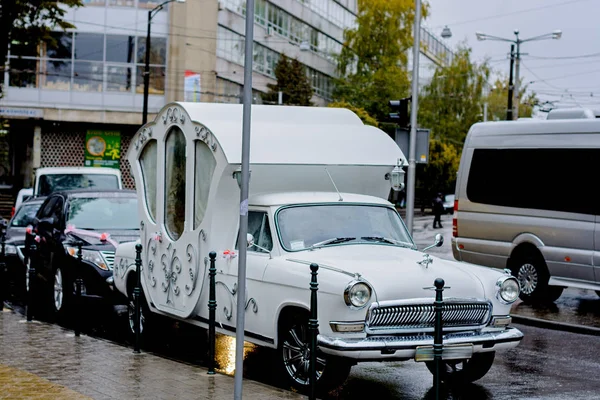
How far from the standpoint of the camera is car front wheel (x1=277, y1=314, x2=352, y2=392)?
845cm

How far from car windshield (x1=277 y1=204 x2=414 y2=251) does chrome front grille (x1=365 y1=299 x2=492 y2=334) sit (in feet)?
4.62

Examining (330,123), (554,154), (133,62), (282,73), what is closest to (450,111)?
(282,73)

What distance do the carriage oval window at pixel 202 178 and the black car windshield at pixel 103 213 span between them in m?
4.32

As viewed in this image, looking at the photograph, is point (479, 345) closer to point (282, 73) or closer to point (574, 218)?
point (574, 218)

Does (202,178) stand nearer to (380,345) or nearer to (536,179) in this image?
(380,345)

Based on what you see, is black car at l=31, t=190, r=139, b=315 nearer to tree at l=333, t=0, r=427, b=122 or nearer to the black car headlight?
the black car headlight

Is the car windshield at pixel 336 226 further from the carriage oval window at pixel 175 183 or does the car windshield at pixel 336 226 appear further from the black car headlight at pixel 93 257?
the black car headlight at pixel 93 257

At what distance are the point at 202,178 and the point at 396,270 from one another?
2.81 meters

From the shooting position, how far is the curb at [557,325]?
12820 millimetres

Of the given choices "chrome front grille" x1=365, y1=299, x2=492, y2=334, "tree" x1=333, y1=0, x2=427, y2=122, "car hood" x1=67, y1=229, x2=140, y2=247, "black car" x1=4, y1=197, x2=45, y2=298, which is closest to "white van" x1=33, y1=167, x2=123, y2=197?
"black car" x1=4, y1=197, x2=45, y2=298

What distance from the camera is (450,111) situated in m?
70.5

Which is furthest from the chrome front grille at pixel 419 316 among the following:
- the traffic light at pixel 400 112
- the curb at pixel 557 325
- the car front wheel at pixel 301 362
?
the traffic light at pixel 400 112

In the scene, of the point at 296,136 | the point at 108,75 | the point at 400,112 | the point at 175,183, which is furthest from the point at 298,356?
the point at 108,75

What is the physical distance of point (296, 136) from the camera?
412 inches
